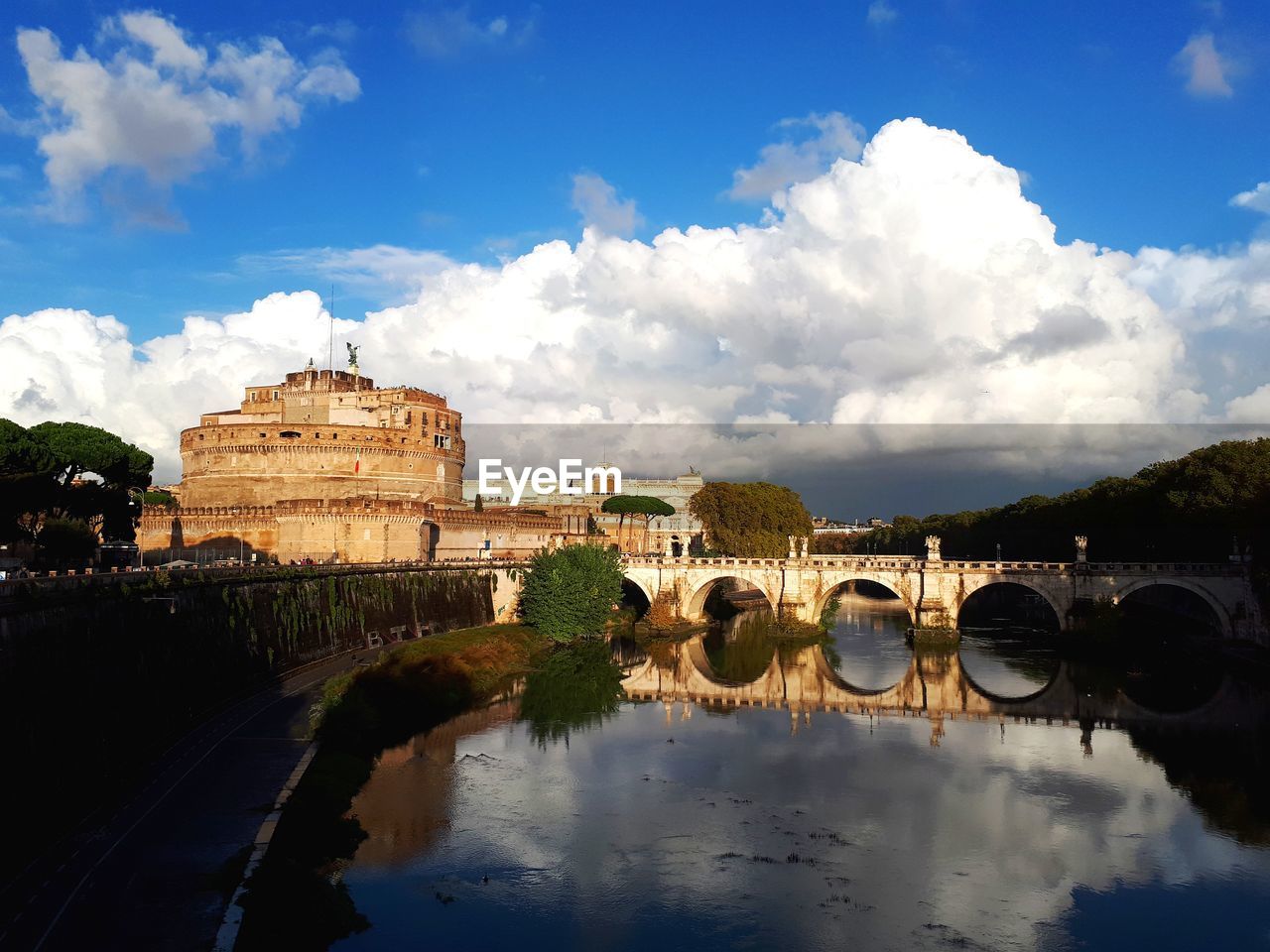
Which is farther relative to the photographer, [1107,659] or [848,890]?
[1107,659]

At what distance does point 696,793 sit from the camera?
27.3 meters

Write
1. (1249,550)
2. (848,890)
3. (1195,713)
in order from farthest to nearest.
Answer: (1249,550), (1195,713), (848,890)

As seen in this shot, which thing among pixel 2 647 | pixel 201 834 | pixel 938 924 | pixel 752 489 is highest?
pixel 752 489

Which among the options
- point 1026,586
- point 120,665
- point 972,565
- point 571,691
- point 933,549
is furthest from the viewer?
point 933,549

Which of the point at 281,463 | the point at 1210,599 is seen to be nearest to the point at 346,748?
the point at 281,463

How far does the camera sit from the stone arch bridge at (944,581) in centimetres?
5022

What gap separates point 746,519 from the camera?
7825 centimetres

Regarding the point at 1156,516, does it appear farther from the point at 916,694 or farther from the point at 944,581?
the point at 916,694

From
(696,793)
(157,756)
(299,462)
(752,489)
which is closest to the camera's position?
(157,756)

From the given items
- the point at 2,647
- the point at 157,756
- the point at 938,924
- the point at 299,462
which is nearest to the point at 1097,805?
the point at 938,924

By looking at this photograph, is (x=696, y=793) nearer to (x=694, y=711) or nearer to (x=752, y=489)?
(x=694, y=711)

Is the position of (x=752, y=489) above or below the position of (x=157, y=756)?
above

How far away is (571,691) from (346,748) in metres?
14.9

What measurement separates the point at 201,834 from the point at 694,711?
22829 mm
